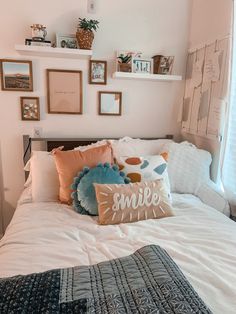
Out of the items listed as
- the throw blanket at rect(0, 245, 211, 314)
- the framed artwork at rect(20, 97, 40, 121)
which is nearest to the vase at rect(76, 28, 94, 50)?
the framed artwork at rect(20, 97, 40, 121)

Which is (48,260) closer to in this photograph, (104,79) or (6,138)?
(6,138)

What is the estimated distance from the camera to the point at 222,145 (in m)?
1.79

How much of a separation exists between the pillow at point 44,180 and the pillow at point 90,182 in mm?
232

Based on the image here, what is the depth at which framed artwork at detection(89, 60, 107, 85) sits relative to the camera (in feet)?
7.10

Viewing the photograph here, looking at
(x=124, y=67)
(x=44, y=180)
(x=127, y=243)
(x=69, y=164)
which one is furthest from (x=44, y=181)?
(x=124, y=67)

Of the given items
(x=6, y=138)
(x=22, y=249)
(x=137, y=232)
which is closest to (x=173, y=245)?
(x=137, y=232)

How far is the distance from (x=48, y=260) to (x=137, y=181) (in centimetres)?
78

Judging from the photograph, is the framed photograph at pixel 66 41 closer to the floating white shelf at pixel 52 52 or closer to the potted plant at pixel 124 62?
the floating white shelf at pixel 52 52

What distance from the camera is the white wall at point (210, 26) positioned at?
5.97ft

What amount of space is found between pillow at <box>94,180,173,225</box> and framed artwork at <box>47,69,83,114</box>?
0.95m

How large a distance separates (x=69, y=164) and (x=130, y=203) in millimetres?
490

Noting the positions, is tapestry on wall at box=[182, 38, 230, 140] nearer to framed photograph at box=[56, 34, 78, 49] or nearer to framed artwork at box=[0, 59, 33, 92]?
framed photograph at box=[56, 34, 78, 49]

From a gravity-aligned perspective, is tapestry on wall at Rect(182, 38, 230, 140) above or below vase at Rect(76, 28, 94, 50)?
below

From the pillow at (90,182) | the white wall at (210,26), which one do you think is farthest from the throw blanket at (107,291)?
the white wall at (210,26)
